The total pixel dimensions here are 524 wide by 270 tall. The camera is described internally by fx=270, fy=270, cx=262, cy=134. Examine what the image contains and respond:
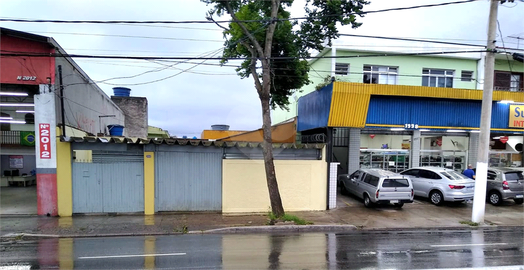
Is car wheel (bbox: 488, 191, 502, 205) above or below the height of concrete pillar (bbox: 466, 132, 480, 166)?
below

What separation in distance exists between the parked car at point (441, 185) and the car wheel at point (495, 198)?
154 cm

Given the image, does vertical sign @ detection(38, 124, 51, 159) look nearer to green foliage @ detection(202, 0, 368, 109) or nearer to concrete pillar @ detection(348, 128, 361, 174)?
green foliage @ detection(202, 0, 368, 109)

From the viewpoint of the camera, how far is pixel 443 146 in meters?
16.4

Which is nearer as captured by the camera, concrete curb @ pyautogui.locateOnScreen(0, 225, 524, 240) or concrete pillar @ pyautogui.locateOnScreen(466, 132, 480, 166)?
concrete curb @ pyautogui.locateOnScreen(0, 225, 524, 240)

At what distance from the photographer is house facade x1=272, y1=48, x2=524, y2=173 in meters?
12.9

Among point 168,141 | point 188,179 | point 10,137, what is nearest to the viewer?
point 168,141

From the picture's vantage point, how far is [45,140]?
9758 mm

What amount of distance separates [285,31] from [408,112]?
7667 millimetres

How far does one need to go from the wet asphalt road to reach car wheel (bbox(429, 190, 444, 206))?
4.06 m

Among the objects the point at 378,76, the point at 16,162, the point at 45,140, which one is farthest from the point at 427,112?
the point at 16,162

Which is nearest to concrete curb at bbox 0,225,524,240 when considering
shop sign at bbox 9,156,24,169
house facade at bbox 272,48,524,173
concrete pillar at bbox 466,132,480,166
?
house facade at bbox 272,48,524,173

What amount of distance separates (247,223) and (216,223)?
1.07 metres

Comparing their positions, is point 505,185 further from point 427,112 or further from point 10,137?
point 10,137

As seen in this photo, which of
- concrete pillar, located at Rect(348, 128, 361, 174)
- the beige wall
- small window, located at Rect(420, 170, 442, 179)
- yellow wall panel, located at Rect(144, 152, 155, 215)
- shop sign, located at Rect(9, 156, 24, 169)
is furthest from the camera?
shop sign, located at Rect(9, 156, 24, 169)
